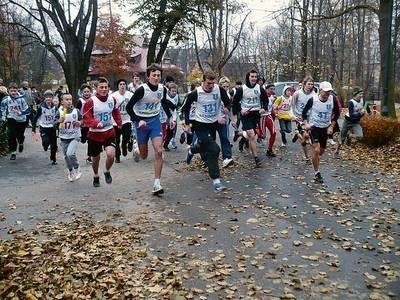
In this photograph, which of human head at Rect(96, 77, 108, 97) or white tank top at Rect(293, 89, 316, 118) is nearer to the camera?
human head at Rect(96, 77, 108, 97)

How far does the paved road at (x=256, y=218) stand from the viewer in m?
4.58

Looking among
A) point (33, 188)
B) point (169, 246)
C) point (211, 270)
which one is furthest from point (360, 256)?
point (33, 188)

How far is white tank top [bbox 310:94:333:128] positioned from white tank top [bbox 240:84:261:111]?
63.1 inches

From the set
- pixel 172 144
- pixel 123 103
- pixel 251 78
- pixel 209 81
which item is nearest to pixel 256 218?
pixel 209 81

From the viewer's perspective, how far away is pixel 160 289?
4.40m

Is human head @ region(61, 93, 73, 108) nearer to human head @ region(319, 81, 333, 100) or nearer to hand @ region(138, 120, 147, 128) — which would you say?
hand @ region(138, 120, 147, 128)

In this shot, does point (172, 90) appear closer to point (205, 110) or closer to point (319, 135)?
point (205, 110)

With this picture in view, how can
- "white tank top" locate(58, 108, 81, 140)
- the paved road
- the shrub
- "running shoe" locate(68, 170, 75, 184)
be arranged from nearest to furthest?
the paved road → "running shoe" locate(68, 170, 75, 184) → "white tank top" locate(58, 108, 81, 140) → the shrub

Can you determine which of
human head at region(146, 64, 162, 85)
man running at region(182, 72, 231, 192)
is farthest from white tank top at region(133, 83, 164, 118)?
man running at region(182, 72, 231, 192)

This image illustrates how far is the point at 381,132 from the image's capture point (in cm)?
1311

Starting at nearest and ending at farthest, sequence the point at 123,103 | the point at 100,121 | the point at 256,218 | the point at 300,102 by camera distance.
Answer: the point at 256,218 → the point at 100,121 → the point at 300,102 → the point at 123,103

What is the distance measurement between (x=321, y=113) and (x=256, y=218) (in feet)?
11.4

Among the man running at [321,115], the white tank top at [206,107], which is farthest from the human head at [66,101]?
the man running at [321,115]

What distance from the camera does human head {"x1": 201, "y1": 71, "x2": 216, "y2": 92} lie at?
856 centimetres
